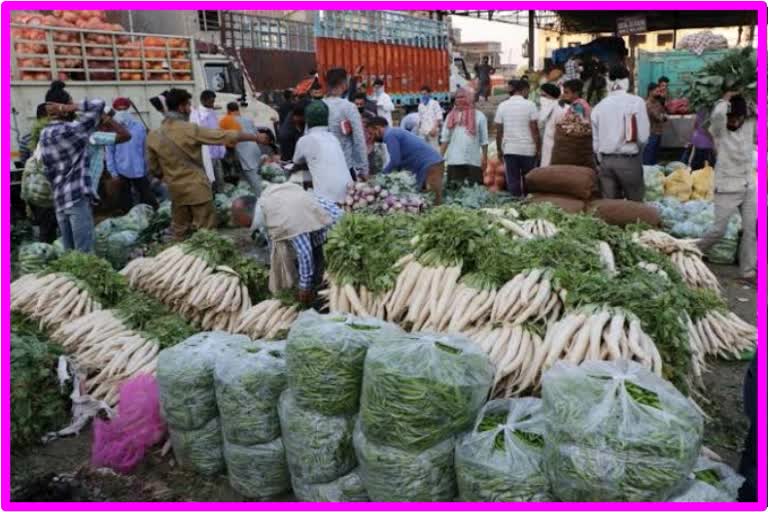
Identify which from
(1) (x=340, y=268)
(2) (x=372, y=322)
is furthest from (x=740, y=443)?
(1) (x=340, y=268)

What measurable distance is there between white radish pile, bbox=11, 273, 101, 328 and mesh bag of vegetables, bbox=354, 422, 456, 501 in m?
2.79

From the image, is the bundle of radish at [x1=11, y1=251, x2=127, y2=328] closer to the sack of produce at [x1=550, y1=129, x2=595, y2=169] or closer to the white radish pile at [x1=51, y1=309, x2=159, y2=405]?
the white radish pile at [x1=51, y1=309, x2=159, y2=405]

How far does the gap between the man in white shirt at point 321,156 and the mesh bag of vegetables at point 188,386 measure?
8.68 feet

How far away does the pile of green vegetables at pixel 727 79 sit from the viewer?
18.5 ft

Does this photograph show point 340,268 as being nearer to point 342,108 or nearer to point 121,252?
point 342,108

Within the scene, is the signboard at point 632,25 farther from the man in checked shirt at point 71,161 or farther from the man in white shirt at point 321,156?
the man in checked shirt at point 71,161

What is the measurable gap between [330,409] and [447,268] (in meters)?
1.21

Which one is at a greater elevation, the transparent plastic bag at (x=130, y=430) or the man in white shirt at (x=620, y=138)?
the man in white shirt at (x=620, y=138)

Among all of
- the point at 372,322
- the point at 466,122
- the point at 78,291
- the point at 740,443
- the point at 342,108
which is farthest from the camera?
the point at 466,122

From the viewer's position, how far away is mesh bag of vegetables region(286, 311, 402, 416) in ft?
9.51

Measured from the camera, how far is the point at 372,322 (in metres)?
3.18

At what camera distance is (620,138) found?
6.99 metres

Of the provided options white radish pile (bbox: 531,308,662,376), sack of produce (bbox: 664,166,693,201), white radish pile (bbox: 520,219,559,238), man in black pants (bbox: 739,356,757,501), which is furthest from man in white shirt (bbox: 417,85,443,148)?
man in black pants (bbox: 739,356,757,501)

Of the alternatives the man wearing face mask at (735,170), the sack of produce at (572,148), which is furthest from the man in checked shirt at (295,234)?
the sack of produce at (572,148)
